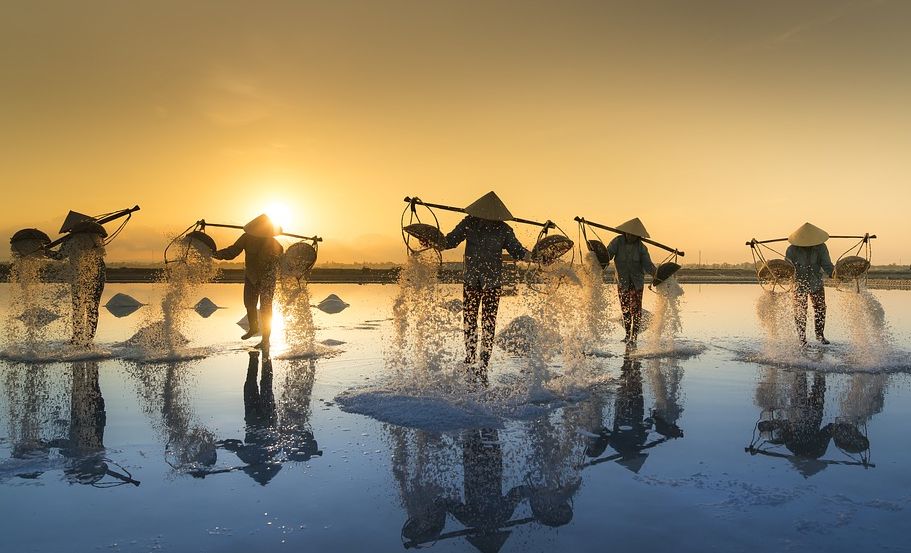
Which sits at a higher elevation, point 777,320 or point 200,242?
point 200,242

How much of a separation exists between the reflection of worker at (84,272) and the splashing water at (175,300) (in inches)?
36.4

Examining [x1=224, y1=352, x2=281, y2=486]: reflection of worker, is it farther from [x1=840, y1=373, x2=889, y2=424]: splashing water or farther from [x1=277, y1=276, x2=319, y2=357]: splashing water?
[x1=840, y1=373, x2=889, y2=424]: splashing water

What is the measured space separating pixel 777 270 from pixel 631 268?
3120mm

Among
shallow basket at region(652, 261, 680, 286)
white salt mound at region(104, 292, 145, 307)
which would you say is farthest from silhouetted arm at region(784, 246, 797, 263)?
white salt mound at region(104, 292, 145, 307)

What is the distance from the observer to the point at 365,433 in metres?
5.61

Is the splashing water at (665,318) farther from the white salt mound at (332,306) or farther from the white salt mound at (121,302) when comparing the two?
the white salt mound at (121,302)

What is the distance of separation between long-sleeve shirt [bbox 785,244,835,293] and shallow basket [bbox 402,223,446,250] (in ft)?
26.2

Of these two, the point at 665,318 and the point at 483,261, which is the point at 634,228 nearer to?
the point at 665,318

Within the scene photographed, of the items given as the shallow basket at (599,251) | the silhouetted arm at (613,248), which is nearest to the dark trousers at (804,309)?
the silhouetted arm at (613,248)

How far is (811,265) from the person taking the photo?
481 inches

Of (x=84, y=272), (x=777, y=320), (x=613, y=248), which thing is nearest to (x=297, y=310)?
(x=84, y=272)

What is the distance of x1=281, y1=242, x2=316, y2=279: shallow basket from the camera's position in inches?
494

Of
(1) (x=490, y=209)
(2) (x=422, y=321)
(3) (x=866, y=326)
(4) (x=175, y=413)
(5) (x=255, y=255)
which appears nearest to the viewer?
(4) (x=175, y=413)

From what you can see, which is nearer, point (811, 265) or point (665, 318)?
point (811, 265)
